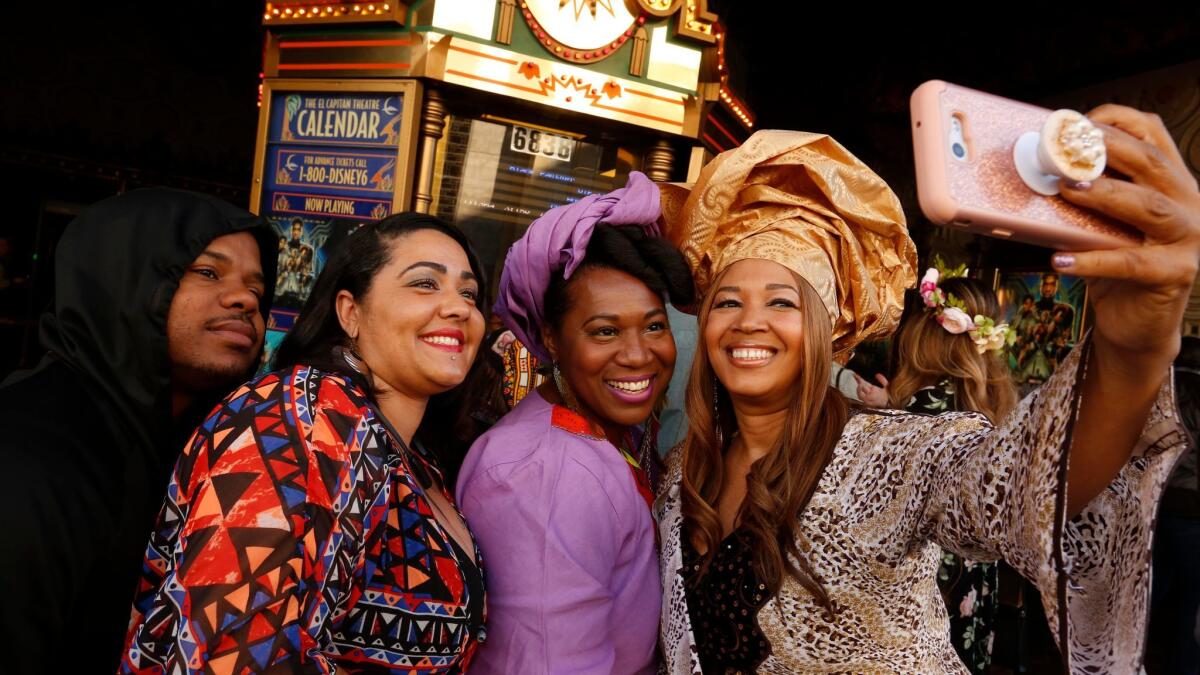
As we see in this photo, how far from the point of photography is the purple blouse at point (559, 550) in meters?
1.62

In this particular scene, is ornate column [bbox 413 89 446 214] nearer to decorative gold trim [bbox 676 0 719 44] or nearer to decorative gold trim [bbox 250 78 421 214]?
decorative gold trim [bbox 250 78 421 214]

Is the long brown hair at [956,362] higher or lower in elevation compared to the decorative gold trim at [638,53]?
lower

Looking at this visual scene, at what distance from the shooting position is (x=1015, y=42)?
271 inches

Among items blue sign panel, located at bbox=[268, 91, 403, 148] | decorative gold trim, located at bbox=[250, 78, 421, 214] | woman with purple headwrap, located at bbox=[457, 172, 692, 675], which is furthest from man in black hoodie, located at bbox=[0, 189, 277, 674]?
blue sign panel, located at bbox=[268, 91, 403, 148]

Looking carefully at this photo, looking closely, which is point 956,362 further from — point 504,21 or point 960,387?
point 504,21

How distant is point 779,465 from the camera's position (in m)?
1.79

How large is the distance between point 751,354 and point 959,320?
2.15 metres

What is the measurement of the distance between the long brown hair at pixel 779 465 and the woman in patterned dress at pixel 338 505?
59 centimetres

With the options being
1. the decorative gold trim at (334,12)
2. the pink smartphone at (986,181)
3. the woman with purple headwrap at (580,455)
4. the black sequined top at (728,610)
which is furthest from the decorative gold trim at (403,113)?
the pink smartphone at (986,181)

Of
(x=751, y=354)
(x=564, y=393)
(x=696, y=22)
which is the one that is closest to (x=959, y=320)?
(x=751, y=354)

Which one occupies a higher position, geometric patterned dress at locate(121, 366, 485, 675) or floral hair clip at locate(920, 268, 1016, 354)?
floral hair clip at locate(920, 268, 1016, 354)

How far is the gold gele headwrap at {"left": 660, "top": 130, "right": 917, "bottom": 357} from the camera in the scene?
1.93 metres

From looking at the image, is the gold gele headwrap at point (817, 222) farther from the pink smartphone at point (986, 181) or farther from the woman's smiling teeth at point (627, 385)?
the pink smartphone at point (986, 181)

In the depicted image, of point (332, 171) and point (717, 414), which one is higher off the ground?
point (332, 171)
